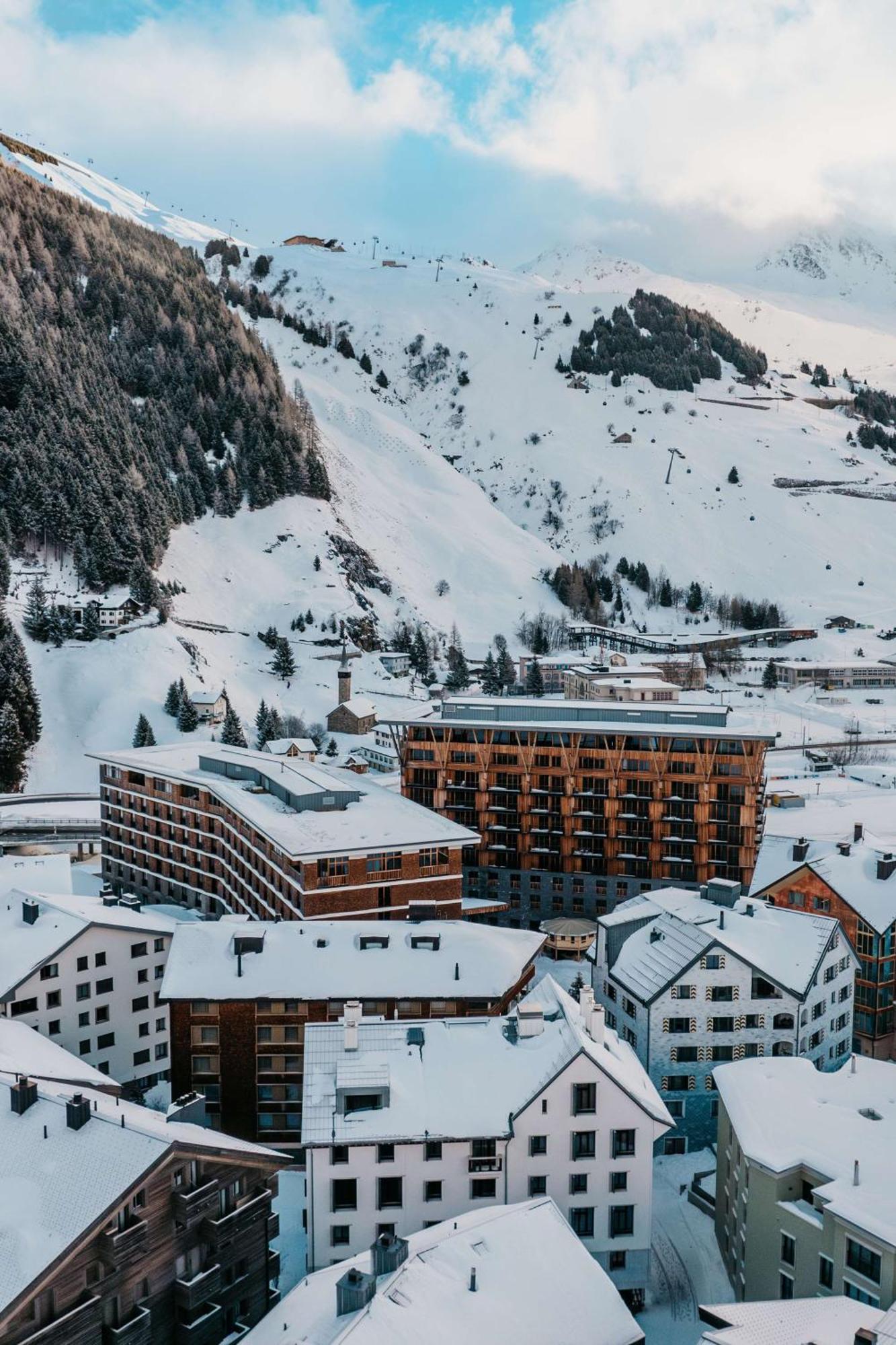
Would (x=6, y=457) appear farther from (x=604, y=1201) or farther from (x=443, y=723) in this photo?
(x=604, y=1201)

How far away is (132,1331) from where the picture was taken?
1104 inches

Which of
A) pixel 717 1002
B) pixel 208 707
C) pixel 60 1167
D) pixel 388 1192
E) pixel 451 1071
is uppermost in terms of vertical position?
pixel 208 707

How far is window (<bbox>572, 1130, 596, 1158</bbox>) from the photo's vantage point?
3425 cm

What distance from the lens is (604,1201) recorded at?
113 feet

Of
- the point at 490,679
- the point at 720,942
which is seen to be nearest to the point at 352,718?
the point at 490,679

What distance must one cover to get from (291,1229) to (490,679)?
374 ft

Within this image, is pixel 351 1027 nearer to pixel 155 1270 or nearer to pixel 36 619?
pixel 155 1270

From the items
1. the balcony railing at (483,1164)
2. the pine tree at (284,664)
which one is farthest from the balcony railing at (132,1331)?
the pine tree at (284,664)

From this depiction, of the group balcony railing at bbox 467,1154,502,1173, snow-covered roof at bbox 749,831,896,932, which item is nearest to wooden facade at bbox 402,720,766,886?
snow-covered roof at bbox 749,831,896,932

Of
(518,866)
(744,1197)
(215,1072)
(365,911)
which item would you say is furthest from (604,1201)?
(518,866)

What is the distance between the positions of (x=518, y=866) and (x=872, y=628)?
146558 mm

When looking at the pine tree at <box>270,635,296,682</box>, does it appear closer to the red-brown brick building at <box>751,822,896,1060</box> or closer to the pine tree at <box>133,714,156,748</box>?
the pine tree at <box>133,714,156,748</box>

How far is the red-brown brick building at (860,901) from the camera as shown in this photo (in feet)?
173

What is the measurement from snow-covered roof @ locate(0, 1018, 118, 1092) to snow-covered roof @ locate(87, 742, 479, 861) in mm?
14905
